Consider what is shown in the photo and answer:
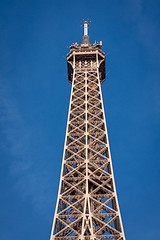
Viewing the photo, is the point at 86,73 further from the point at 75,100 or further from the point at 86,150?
the point at 86,150

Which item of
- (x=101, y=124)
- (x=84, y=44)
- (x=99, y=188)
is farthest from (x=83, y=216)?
(x=84, y=44)

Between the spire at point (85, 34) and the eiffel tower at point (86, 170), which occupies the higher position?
the spire at point (85, 34)

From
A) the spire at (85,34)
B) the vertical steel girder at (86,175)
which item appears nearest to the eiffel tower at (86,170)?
the vertical steel girder at (86,175)

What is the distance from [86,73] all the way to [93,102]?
6006mm

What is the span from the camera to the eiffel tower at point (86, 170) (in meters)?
37.0

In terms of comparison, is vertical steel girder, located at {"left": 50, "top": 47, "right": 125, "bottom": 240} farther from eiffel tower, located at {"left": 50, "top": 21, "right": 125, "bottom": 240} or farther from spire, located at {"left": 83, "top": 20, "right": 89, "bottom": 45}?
spire, located at {"left": 83, "top": 20, "right": 89, "bottom": 45}

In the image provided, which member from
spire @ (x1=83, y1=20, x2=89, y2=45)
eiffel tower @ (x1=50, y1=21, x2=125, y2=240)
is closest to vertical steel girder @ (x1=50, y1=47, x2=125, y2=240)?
eiffel tower @ (x1=50, y1=21, x2=125, y2=240)

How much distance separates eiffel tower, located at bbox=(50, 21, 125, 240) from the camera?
3698 centimetres

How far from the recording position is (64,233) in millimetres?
38531

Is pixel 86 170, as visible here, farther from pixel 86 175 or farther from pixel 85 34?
pixel 85 34

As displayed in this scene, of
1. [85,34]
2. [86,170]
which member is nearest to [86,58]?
[85,34]

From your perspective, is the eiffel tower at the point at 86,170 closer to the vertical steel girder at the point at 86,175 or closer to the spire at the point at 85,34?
the vertical steel girder at the point at 86,175

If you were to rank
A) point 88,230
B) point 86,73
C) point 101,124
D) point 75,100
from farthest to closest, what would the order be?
point 86,73 → point 75,100 → point 101,124 → point 88,230

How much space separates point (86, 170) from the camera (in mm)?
41281
